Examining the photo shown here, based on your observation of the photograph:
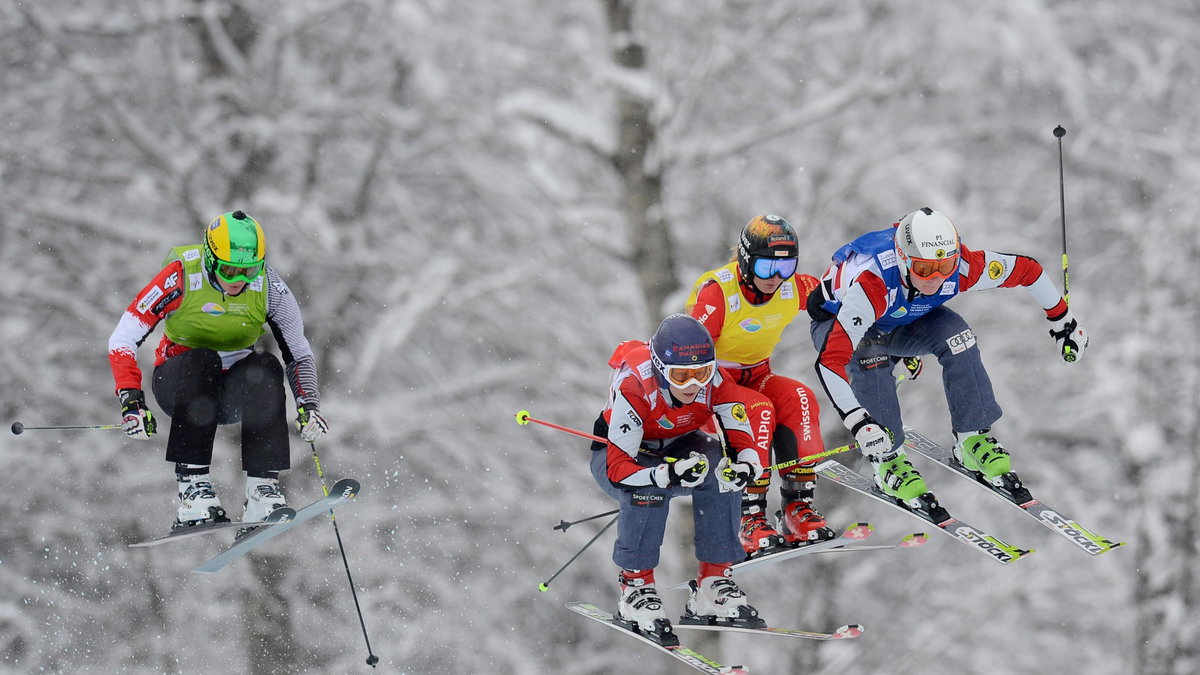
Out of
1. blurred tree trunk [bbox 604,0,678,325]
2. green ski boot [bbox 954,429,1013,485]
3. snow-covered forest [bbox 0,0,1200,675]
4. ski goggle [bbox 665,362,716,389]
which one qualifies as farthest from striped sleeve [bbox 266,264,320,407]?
snow-covered forest [bbox 0,0,1200,675]

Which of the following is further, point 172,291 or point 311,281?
point 311,281

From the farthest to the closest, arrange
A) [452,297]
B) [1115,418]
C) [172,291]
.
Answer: [1115,418], [452,297], [172,291]

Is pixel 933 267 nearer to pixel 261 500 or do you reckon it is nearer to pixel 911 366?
pixel 911 366

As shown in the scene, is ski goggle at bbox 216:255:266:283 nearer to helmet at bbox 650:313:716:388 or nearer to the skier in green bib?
the skier in green bib

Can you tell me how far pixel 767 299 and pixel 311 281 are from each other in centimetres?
782

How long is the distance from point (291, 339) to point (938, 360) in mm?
3456

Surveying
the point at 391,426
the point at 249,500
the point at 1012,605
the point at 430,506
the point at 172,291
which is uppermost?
the point at 172,291

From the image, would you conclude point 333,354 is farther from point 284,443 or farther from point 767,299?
point 767,299

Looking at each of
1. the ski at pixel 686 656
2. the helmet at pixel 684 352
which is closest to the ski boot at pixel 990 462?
the ski at pixel 686 656

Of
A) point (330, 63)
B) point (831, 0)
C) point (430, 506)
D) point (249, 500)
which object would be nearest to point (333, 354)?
point (430, 506)

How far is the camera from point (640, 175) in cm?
1424

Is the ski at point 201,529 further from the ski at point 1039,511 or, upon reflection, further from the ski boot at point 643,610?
the ski at point 1039,511

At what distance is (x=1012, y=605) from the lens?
17.1m

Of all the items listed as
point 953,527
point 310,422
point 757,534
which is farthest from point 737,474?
point 310,422
